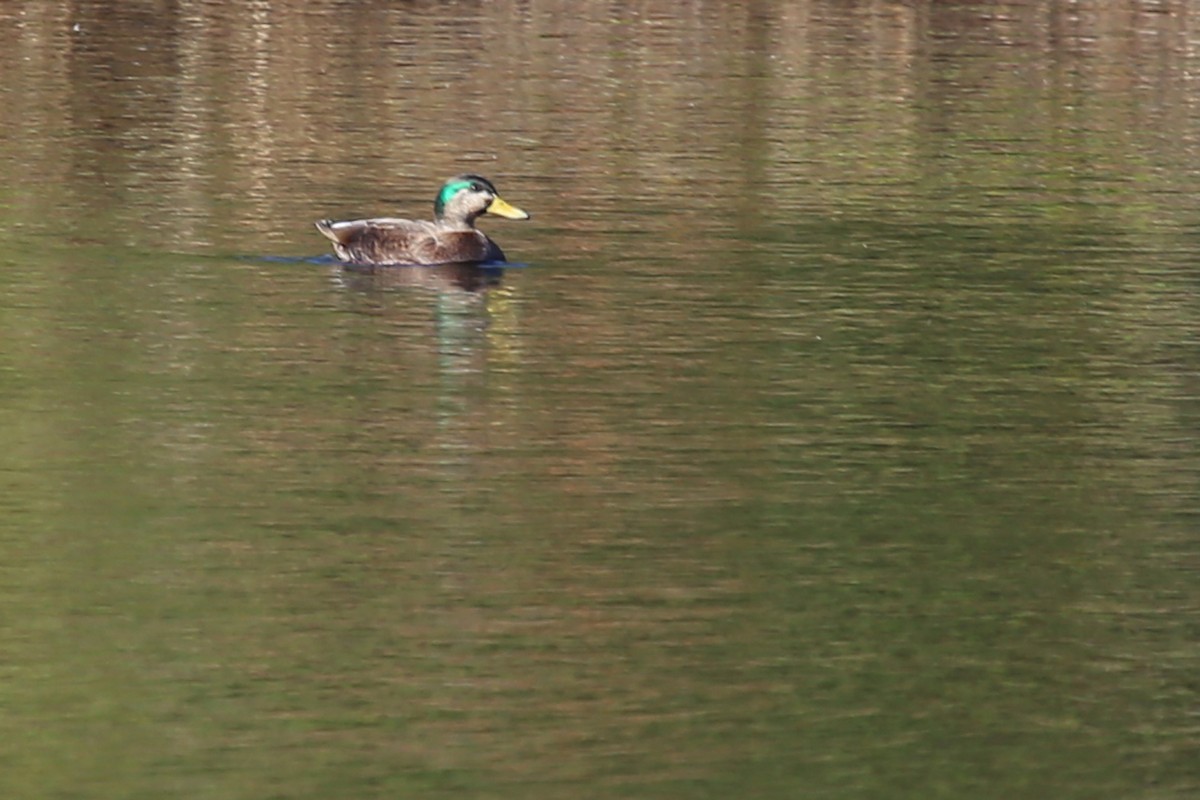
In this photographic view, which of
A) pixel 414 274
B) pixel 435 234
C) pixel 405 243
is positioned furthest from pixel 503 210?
pixel 414 274

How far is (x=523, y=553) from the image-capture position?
11.5 m

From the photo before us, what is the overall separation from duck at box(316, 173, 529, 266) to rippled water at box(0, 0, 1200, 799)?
0.16 meters

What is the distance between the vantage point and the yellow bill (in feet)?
65.7

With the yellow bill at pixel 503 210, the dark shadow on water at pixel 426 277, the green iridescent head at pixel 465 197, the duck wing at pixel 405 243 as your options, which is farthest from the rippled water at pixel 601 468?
the green iridescent head at pixel 465 197

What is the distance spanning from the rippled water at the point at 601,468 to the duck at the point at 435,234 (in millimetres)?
161

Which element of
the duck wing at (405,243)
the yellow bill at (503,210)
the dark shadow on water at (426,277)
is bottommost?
the dark shadow on water at (426,277)

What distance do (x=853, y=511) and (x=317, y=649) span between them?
326 centimetres

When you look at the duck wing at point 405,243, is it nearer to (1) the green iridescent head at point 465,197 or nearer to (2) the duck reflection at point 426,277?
(2) the duck reflection at point 426,277

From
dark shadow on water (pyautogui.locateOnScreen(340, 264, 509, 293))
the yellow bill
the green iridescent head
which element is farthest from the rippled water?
the green iridescent head

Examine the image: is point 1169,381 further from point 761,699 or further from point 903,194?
point 903,194

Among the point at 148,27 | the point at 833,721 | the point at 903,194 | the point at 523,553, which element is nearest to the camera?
the point at 833,721

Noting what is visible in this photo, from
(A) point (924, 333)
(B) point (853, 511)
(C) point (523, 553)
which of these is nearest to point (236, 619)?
(C) point (523, 553)

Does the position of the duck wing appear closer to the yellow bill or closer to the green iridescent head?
the green iridescent head

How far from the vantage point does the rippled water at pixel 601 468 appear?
30.9 feet
